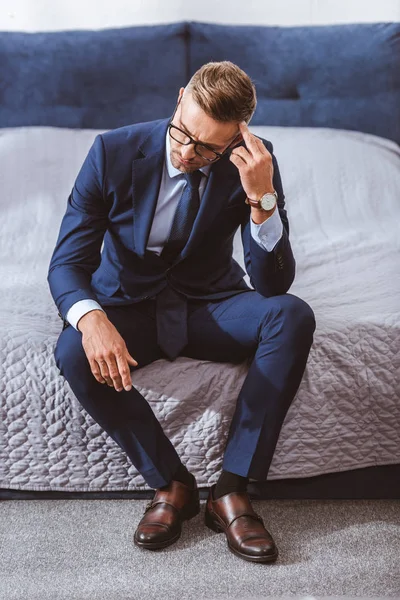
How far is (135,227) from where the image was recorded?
162 cm

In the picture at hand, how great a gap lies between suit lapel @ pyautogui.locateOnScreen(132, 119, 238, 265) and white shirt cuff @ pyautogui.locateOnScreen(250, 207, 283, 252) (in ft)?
0.39

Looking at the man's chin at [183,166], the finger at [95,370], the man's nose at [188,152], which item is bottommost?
the finger at [95,370]

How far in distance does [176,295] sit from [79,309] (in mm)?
264

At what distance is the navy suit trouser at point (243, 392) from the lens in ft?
5.01

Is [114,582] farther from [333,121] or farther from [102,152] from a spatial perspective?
[333,121]

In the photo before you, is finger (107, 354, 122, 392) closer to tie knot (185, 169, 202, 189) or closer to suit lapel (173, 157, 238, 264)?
suit lapel (173, 157, 238, 264)

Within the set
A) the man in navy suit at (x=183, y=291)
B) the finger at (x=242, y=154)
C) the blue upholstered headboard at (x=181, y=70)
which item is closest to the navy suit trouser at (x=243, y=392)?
the man in navy suit at (x=183, y=291)

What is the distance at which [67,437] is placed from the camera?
1665 mm

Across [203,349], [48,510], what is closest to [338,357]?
[203,349]

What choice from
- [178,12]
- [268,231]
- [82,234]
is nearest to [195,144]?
[268,231]

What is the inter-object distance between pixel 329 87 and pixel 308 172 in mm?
502

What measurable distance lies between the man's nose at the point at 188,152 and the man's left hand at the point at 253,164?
83mm

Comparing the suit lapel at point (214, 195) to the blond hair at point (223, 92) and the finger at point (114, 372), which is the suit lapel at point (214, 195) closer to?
the blond hair at point (223, 92)

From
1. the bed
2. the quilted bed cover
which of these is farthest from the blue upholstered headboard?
the quilted bed cover
